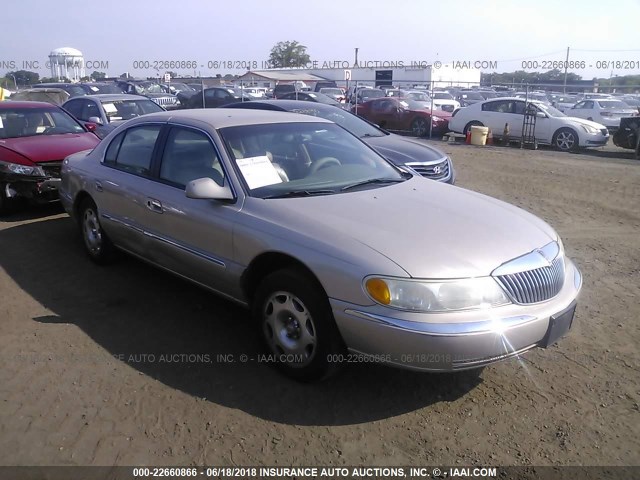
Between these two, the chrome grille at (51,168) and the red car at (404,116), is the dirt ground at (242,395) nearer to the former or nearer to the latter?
the chrome grille at (51,168)

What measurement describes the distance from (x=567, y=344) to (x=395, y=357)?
1.75m

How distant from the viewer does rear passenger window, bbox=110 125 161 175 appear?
4840 millimetres

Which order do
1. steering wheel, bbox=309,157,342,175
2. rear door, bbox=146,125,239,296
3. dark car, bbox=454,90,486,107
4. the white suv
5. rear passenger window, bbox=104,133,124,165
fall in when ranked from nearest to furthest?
Answer: rear door, bbox=146,125,239,296 → steering wheel, bbox=309,157,342,175 → rear passenger window, bbox=104,133,124,165 → the white suv → dark car, bbox=454,90,486,107

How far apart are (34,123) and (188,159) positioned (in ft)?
16.9

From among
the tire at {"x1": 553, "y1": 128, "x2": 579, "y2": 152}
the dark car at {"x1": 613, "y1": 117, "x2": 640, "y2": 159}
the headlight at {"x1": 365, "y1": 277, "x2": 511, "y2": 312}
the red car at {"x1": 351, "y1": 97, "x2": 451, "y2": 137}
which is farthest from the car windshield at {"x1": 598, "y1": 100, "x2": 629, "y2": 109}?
the headlight at {"x1": 365, "y1": 277, "x2": 511, "y2": 312}

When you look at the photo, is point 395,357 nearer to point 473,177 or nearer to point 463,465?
point 463,465

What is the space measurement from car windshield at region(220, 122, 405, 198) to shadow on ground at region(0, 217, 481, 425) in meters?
1.18

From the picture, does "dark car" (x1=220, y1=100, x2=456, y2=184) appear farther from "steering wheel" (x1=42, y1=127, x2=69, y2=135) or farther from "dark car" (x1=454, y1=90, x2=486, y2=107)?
"dark car" (x1=454, y1=90, x2=486, y2=107)

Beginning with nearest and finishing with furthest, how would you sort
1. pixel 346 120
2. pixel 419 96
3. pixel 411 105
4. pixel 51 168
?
pixel 51 168
pixel 346 120
pixel 411 105
pixel 419 96

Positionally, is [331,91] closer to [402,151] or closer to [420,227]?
[402,151]

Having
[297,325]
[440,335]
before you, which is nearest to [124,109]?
[297,325]

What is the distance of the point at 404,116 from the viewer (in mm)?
21031

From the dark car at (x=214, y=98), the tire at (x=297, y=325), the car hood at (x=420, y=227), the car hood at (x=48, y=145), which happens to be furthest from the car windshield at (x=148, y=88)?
the tire at (x=297, y=325)

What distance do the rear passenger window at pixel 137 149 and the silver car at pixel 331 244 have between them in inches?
0.8
